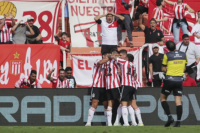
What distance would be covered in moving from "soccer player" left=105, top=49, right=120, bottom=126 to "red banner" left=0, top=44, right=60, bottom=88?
298 centimetres

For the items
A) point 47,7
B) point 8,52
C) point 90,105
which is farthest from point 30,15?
point 90,105

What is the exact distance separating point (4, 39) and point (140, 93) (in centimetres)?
508

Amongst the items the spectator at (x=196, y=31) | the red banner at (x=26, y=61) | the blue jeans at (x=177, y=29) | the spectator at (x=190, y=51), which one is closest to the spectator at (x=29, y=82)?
the red banner at (x=26, y=61)

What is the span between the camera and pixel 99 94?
535 inches

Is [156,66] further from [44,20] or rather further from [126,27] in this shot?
[44,20]

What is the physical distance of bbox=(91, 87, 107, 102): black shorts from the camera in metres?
13.4

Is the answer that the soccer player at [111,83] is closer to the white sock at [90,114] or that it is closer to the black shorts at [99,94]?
the black shorts at [99,94]

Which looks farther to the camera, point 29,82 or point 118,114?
point 29,82

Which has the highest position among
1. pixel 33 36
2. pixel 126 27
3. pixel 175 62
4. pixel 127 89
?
pixel 126 27

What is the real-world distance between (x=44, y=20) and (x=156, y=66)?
4.34m

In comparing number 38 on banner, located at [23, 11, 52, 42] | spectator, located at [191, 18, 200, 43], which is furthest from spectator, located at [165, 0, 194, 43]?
number 38 on banner, located at [23, 11, 52, 42]

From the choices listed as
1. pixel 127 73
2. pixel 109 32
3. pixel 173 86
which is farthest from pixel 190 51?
pixel 173 86

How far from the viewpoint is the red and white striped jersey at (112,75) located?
43.8 feet

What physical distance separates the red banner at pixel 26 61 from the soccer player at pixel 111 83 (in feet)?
9.77
